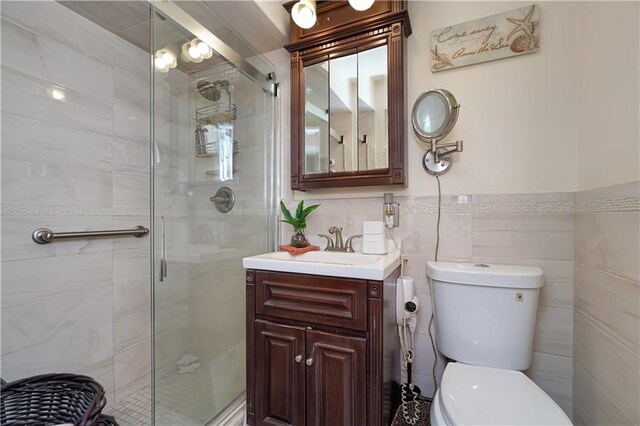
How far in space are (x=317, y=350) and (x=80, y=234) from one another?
1249 millimetres

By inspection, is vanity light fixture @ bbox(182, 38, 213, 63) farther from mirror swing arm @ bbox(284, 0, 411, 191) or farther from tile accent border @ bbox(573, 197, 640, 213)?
tile accent border @ bbox(573, 197, 640, 213)

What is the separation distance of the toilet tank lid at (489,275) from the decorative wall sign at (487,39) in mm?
989

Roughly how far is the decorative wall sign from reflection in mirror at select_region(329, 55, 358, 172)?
1.39 feet

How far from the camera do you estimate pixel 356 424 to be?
101 cm

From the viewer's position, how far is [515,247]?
126 cm

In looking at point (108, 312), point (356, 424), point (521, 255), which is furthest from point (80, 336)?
point (521, 255)

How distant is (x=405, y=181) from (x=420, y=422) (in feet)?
3.59

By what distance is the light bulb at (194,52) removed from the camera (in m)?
1.31

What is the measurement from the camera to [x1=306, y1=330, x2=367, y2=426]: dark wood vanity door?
101 cm

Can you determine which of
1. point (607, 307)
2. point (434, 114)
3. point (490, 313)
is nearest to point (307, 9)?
point (434, 114)

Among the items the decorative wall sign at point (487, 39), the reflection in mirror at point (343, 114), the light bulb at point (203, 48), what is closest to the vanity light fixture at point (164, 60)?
the light bulb at point (203, 48)

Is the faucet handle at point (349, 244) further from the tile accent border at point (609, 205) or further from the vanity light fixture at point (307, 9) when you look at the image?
the vanity light fixture at point (307, 9)

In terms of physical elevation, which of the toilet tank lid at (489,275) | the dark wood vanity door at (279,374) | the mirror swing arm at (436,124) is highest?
the mirror swing arm at (436,124)

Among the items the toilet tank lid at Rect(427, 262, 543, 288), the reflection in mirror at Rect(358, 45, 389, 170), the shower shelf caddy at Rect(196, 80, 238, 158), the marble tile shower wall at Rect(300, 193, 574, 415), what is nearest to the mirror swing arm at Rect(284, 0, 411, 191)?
the reflection in mirror at Rect(358, 45, 389, 170)
